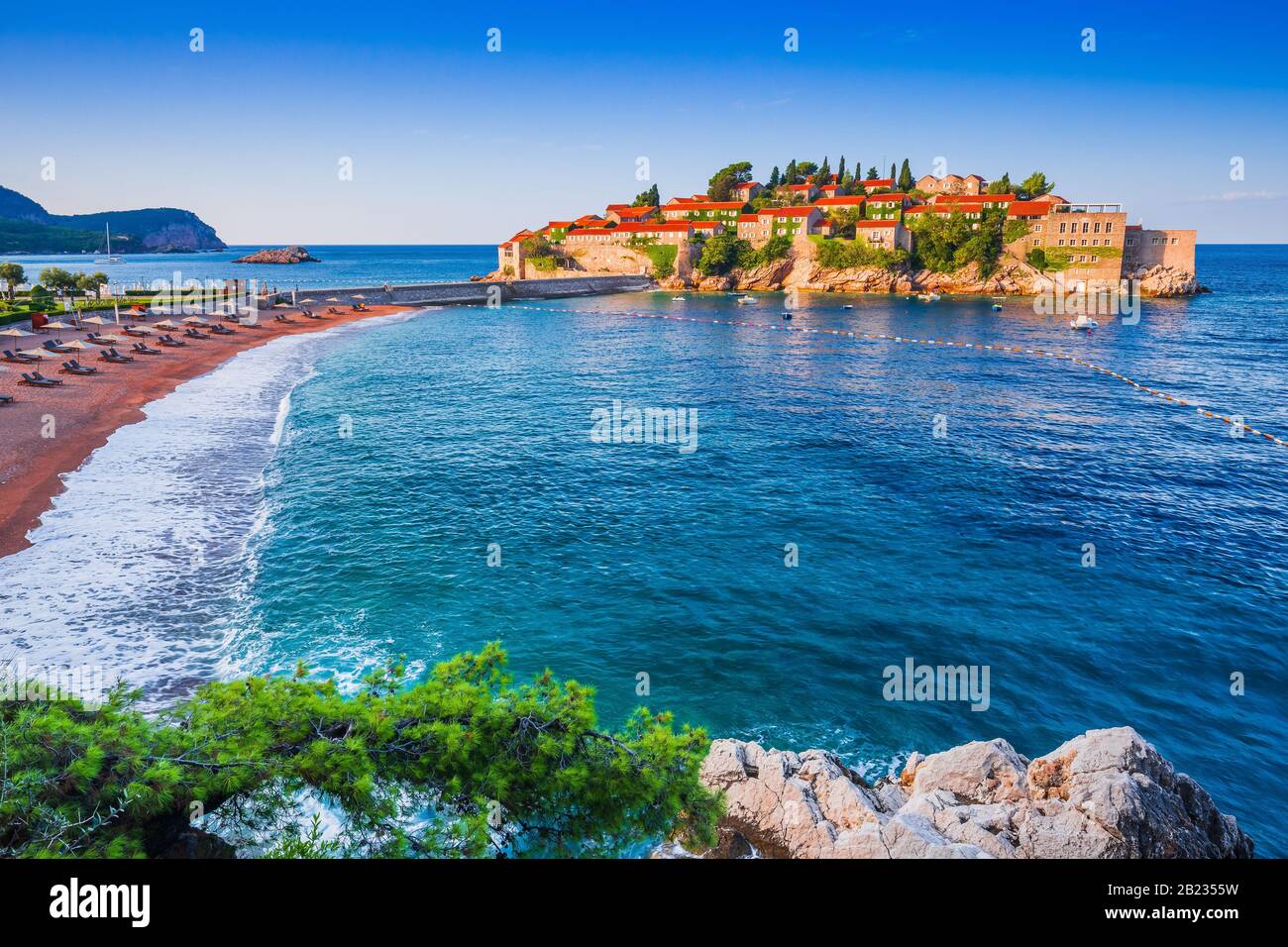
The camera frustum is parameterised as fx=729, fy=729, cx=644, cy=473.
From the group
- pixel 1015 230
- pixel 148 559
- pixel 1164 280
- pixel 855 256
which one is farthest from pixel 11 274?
pixel 1164 280

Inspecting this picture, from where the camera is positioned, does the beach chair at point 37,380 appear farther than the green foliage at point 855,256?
No

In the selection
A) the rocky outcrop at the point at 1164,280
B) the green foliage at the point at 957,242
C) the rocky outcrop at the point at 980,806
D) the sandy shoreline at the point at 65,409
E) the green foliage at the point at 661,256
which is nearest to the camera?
the rocky outcrop at the point at 980,806

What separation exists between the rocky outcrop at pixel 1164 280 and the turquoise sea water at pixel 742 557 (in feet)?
326

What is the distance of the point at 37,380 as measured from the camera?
52750 mm

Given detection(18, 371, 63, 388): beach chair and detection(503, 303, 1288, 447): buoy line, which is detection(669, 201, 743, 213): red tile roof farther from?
detection(18, 371, 63, 388): beach chair

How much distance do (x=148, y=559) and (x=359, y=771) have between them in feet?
76.5

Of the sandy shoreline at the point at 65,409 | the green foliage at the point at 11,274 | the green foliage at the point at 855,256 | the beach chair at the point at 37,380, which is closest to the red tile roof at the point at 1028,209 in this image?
the green foliage at the point at 855,256

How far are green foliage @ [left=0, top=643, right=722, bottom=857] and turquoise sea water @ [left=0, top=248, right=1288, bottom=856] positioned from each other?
7786 mm

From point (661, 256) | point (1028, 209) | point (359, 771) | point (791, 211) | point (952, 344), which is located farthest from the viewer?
point (661, 256)

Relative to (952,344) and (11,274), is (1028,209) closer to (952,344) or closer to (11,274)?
(952,344)

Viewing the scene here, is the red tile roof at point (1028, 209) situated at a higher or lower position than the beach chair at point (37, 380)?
higher

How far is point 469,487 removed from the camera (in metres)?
38.8

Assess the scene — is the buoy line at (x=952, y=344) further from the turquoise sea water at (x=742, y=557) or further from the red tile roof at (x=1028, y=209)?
the red tile roof at (x=1028, y=209)

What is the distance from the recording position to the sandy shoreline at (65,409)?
1344 inches
